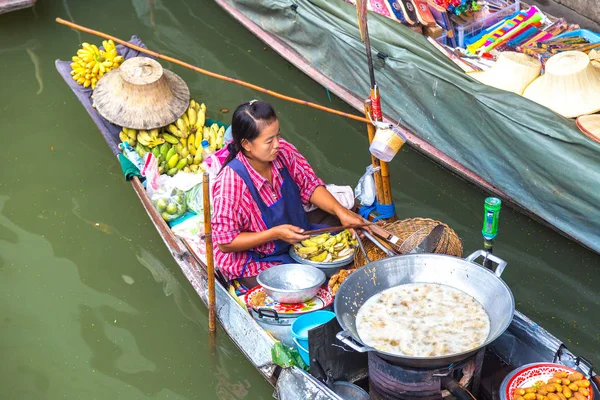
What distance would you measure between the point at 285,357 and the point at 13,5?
19.3 ft

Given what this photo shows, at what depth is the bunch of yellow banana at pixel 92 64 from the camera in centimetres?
581

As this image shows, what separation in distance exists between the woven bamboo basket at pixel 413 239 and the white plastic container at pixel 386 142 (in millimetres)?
388

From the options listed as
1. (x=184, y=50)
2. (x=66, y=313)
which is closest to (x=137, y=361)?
(x=66, y=313)

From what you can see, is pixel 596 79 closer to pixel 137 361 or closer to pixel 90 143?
pixel 137 361

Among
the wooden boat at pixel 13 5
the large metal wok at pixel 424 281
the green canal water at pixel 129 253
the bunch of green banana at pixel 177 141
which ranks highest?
the large metal wok at pixel 424 281

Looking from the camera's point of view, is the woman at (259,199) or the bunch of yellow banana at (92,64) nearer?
the woman at (259,199)

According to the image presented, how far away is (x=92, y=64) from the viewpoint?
19.1 ft

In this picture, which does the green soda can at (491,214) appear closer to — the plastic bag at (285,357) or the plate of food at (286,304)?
the plate of food at (286,304)

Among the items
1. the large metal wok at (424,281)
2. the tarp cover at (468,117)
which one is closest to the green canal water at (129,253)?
the tarp cover at (468,117)

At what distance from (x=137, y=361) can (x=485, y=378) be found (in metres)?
2.09

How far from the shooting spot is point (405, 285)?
3.40m

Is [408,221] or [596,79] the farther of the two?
[596,79]

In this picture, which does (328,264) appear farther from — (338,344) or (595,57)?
(595,57)

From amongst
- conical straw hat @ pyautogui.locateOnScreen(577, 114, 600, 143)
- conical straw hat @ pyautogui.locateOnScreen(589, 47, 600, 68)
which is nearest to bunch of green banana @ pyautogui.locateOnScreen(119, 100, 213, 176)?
conical straw hat @ pyautogui.locateOnScreen(577, 114, 600, 143)
